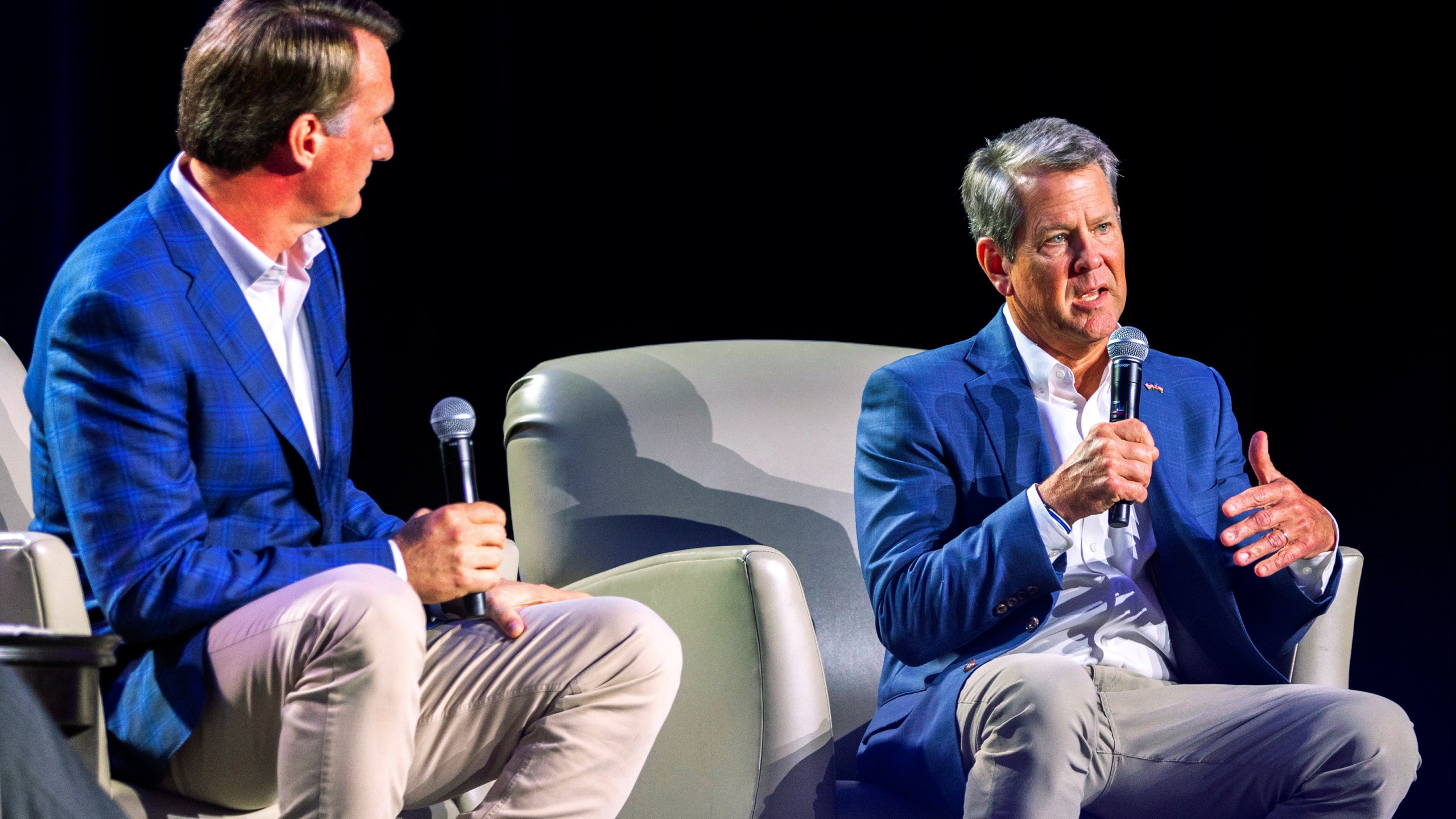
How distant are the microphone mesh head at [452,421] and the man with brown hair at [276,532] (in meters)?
0.08

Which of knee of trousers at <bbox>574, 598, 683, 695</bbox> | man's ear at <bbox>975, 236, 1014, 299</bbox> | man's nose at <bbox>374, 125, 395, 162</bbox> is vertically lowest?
knee of trousers at <bbox>574, 598, 683, 695</bbox>

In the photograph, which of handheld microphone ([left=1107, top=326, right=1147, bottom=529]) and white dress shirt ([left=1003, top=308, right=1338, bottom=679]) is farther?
white dress shirt ([left=1003, top=308, right=1338, bottom=679])

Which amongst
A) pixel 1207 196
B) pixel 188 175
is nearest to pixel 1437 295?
pixel 1207 196

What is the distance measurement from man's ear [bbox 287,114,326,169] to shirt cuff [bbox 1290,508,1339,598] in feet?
4.27

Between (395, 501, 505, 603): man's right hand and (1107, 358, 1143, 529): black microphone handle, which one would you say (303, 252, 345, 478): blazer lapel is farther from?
(1107, 358, 1143, 529): black microphone handle

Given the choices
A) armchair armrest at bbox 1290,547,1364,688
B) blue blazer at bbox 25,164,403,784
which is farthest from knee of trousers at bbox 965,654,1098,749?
blue blazer at bbox 25,164,403,784

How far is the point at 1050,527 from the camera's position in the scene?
5.49ft

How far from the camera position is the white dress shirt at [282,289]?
59.7 inches

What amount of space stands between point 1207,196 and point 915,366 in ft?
4.20

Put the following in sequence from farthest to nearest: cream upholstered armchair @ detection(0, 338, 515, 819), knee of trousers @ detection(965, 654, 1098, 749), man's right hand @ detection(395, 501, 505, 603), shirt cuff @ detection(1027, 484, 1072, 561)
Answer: shirt cuff @ detection(1027, 484, 1072, 561) < knee of trousers @ detection(965, 654, 1098, 749) < man's right hand @ detection(395, 501, 505, 603) < cream upholstered armchair @ detection(0, 338, 515, 819)

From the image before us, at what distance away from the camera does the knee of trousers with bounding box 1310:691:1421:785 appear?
159 centimetres

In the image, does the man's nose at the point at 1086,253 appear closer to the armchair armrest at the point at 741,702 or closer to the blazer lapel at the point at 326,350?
the armchair armrest at the point at 741,702

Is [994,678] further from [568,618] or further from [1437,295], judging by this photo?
[1437,295]

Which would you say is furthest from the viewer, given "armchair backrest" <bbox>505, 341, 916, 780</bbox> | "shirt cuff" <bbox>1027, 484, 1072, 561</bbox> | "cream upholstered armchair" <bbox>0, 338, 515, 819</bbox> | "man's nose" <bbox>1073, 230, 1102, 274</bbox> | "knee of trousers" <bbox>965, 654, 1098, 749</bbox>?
"armchair backrest" <bbox>505, 341, 916, 780</bbox>
